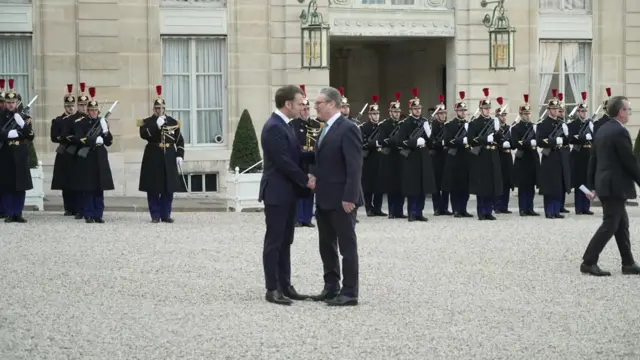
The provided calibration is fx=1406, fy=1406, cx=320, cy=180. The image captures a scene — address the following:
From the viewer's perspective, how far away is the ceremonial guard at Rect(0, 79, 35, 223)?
64.3 feet

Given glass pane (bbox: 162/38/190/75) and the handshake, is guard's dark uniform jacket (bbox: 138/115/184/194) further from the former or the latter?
the handshake

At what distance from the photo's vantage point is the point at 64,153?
66.8 feet

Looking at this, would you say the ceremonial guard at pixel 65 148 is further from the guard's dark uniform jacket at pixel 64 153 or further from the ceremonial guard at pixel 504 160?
the ceremonial guard at pixel 504 160

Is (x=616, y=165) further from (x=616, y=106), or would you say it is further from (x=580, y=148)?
(x=580, y=148)

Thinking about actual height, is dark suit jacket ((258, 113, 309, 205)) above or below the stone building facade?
below

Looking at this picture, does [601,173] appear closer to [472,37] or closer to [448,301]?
[448,301]

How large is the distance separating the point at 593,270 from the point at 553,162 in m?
8.13

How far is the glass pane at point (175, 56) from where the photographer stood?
1006 inches

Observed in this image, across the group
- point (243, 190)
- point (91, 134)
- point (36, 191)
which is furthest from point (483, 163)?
point (36, 191)

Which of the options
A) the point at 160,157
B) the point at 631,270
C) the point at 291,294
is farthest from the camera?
the point at 160,157

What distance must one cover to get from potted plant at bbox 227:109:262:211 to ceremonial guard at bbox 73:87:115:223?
3099 millimetres

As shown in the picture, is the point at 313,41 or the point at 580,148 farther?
the point at 313,41

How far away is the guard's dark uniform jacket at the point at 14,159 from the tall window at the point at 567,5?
12.2m

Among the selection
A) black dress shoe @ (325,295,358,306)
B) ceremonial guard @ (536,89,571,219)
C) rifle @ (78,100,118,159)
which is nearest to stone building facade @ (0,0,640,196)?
rifle @ (78,100,118,159)
